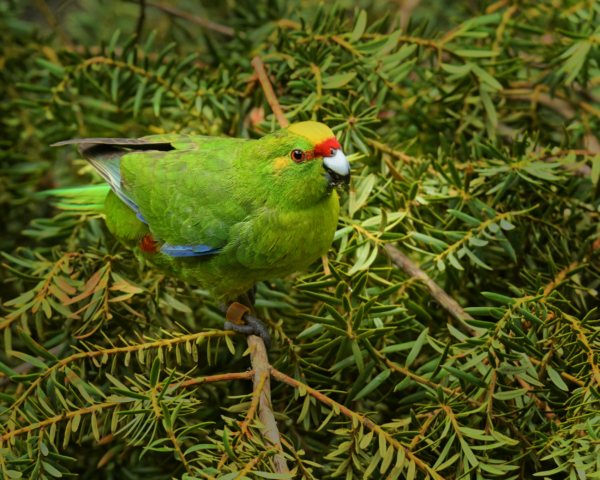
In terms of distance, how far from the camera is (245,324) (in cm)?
173

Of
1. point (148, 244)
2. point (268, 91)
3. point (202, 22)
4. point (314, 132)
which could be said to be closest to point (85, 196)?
point (148, 244)

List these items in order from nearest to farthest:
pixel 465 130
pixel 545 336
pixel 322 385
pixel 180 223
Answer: pixel 545 336 < pixel 322 385 < pixel 180 223 < pixel 465 130

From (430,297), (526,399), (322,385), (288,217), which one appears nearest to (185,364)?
(322,385)

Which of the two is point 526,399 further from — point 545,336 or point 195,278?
point 195,278

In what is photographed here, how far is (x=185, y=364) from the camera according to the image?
1664 millimetres

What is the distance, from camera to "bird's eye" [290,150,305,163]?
165cm

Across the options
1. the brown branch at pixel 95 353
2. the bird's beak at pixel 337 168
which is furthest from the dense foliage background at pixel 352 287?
the bird's beak at pixel 337 168

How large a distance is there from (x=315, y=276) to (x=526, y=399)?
0.68 metres

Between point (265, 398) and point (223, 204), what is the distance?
772 millimetres

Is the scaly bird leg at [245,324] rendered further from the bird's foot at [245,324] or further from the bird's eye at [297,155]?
the bird's eye at [297,155]

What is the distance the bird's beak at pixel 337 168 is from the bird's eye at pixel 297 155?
0.08 m

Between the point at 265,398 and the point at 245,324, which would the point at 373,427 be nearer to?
the point at 265,398

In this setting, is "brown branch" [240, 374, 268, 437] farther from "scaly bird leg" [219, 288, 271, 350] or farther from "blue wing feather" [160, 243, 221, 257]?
"blue wing feather" [160, 243, 221, 257]

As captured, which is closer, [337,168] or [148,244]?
[337,168]
